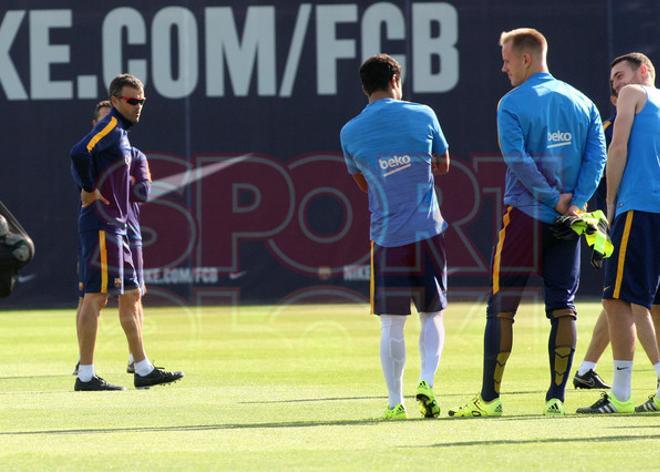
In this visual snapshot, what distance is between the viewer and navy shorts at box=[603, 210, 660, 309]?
8.56 metres

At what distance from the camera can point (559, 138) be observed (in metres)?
8.42

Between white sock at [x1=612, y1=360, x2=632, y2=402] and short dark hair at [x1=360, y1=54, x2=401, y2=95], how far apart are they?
7.13 ft

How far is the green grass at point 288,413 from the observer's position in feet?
21.9

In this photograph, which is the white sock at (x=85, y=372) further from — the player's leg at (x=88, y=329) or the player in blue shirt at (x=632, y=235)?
the player in blue shirt at (x=632, y=235)

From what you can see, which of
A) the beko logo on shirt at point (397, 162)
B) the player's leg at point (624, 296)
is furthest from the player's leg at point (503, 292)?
the beko logo on shirt at point (397, 162)

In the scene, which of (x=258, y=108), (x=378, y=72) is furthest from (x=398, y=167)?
(x=258, y=108)

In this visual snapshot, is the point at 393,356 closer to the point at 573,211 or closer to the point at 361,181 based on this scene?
the point at 361,181

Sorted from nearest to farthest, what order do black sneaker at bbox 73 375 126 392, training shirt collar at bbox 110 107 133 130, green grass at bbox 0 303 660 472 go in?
→ 1. green grass at bbox 0 303 660 472
2. black sneaker at bbox 73 375 126 392
3. training shirt collar at bbox 110 107 133 130

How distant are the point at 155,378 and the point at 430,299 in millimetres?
3125

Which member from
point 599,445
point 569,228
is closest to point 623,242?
point 569,228

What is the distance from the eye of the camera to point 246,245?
2300cm

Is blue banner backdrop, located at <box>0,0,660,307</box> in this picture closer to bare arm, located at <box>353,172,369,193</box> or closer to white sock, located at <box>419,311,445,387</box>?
bare arm, located at <box>353,172,369,193</box>

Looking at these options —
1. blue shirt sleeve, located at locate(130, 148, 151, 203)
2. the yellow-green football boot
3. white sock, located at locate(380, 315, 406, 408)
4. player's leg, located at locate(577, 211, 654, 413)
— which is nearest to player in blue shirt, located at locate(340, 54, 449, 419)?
white sock, located at locate(380, 315, 406, 408)

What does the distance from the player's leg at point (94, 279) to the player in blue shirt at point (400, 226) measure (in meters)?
3.05
